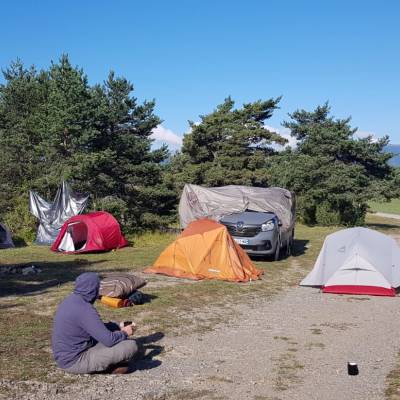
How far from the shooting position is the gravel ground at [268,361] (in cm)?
590

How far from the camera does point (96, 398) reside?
5637 mm

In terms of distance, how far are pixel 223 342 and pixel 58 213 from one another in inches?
565

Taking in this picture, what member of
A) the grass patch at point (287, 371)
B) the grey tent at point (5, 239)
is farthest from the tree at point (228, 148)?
the grass patch at point (287, 371)

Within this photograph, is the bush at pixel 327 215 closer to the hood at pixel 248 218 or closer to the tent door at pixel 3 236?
the hood at pixel 248 218

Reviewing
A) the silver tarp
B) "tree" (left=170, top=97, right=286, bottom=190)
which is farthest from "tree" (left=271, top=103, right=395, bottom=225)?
the silver tarp

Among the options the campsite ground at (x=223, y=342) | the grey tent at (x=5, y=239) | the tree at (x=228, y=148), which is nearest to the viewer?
the campsite ground at (x=223, y=342)

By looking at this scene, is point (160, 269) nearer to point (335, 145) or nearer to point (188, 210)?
point (188, 210)

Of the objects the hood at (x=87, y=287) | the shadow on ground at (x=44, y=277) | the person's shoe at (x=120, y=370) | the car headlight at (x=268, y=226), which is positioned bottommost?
the person's shoe at (x=120, y=370)

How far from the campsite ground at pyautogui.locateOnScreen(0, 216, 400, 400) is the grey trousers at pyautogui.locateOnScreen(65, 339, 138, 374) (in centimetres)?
10

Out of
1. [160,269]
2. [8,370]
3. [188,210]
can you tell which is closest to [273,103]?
[188,210]

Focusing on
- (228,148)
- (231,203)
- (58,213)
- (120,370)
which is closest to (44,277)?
(231,203)

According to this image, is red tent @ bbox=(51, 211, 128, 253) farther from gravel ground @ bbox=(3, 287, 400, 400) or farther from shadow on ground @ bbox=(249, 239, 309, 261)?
gravel ground @ bbox=(3, 287, 400, 400)

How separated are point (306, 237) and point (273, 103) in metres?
15.8

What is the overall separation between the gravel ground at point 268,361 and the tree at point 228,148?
24357mm
